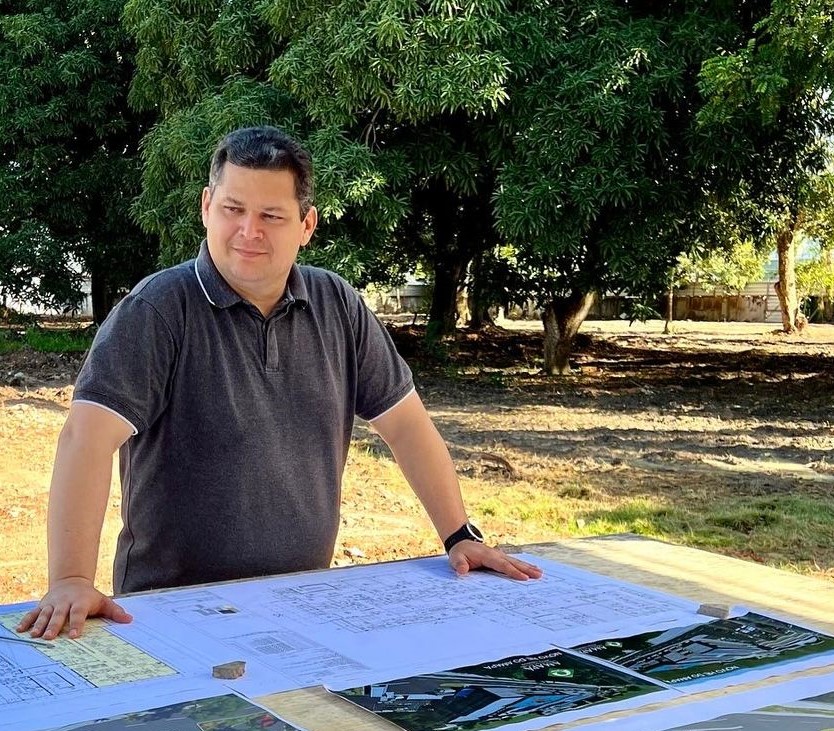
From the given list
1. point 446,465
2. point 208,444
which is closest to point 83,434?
point 208,444

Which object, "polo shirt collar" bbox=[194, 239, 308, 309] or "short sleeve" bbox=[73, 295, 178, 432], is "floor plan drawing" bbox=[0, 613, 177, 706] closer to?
"short sleeve" bbox=[73, 295, 178, 432]

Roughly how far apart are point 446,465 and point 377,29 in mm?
8643

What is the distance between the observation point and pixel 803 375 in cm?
1530

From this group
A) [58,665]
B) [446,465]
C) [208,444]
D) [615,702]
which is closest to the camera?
[615,702]

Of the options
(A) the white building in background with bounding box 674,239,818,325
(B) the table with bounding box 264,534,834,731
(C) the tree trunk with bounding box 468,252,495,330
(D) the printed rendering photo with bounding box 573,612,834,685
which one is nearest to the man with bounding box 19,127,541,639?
(B) the table with bounding box 264,534,834,731

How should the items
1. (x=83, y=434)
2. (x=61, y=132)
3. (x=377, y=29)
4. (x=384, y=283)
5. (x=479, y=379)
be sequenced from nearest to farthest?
(x=83, y=434) → (x=377, y=29) → (x=479, y=379) → (x=61, y=132) → (x=384, y=283)

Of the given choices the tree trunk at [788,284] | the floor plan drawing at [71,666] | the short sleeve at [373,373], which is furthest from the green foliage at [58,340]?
the tree trunk at [788,284]

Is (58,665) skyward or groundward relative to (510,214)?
groundward

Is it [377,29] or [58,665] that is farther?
[377,29]

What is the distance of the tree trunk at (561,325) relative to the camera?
14.4 metres

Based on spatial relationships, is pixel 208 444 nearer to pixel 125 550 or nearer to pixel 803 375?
pixel 125 550

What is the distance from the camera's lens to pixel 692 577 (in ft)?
7.91

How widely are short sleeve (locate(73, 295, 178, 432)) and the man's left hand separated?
745 mm

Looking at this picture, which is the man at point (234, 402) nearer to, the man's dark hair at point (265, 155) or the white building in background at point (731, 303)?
the man's dark hair at point (265, 155)
